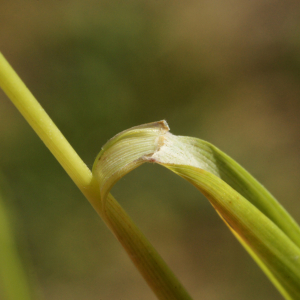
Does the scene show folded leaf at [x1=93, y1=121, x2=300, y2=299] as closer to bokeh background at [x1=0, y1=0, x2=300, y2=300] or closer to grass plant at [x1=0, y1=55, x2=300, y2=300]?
grass plant at [x1=0, y1=55, x2=300, y2=300]

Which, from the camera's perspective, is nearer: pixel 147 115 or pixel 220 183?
pixel 220 183

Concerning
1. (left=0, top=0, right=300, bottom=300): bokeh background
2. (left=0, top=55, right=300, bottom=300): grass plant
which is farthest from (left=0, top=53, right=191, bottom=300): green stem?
(left=0, top=0, right=300, bottom=300): bokeh background

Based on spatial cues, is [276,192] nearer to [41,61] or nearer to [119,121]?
[119,121]

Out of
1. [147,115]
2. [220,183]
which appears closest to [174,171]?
[220,183]

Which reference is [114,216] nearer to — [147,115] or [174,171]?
[174,171]

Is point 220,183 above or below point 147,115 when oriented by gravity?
below

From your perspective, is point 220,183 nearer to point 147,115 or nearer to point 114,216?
point 114,216
